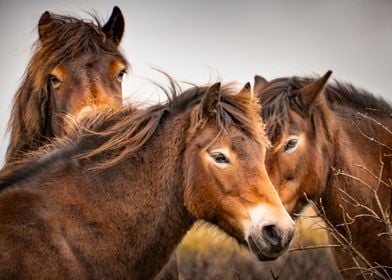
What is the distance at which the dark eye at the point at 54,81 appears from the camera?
7.16 m

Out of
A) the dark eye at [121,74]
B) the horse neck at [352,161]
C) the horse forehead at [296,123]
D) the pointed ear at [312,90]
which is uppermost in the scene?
the pointed ear at [312,90]

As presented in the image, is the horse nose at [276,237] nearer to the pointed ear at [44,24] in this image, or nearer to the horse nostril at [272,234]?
the horse nostril at [272,234]

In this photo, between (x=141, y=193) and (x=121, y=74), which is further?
(x=121, y=74)

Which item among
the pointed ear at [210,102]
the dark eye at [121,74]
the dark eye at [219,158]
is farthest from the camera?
the dark eye at [121,74]

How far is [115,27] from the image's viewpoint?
312 inches

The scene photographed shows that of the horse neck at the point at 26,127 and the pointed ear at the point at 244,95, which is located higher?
the pointed ear at the point at 244,95

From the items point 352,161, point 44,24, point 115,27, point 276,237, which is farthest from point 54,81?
point 276,237

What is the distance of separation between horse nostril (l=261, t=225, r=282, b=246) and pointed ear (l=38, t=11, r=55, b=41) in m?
3.57

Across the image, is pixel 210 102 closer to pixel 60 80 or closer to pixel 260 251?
pixel 260 251

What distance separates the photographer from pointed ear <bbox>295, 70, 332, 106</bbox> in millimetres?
6844

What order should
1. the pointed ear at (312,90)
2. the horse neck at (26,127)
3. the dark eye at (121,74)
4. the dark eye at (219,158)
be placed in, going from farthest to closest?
1. the dark eye at (121,74)
2. the horse neck at (26,127)
3. the pointed ear at (312,90)
4. the dark eye at (219,158)

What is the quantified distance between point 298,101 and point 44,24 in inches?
103

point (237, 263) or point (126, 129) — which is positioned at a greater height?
point (126, 129)

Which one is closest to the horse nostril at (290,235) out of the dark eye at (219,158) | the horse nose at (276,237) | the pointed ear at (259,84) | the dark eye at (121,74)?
the horse nose at (276,237)
